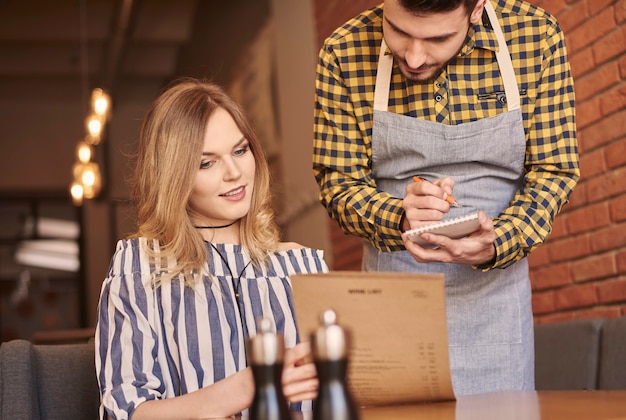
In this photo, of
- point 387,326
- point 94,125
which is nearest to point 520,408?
point 387,326

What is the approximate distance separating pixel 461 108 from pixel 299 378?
0.98 m

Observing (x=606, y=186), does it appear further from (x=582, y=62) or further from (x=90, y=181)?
(x=90, y=181)

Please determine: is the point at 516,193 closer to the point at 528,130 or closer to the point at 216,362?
the point at 528,130

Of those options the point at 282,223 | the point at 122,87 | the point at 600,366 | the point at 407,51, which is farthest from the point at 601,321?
the point at 122,87

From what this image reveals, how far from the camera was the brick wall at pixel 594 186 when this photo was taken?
2.98m

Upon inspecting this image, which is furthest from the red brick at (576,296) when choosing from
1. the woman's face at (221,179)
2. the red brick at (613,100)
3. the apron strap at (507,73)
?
the woman's face at (221,179)

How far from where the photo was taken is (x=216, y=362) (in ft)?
Result: 5.86

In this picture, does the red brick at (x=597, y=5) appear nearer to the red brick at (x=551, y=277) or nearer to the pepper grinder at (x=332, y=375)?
the red brick at (x=551, y=277)

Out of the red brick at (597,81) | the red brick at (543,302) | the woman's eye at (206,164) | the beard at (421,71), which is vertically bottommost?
the red brick at (543,302)

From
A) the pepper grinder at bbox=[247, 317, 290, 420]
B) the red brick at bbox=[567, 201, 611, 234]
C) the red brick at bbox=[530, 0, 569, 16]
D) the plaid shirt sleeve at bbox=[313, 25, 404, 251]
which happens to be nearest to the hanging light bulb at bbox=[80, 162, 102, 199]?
the red brick at bbox=[530, 0, 569, 16]

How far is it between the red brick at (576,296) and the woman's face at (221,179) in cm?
162

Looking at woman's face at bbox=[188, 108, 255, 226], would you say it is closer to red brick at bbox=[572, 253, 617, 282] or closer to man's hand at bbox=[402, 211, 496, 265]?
man's hand at bbox=[402, 211, 496, 265]

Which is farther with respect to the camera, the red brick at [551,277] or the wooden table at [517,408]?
the red brick at [551,277]

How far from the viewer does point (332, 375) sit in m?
0.87
